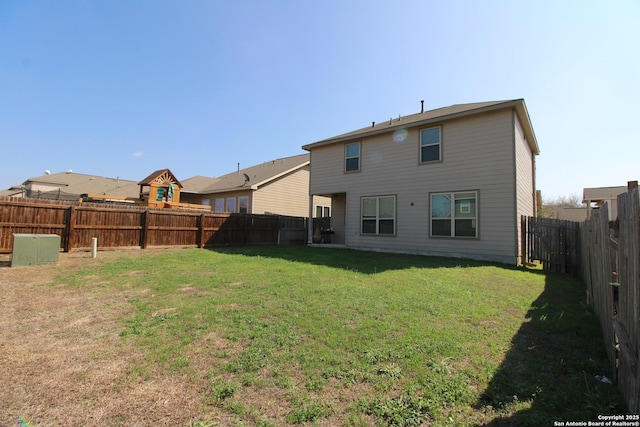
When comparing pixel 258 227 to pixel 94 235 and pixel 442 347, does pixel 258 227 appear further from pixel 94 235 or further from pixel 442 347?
pixel 442 347

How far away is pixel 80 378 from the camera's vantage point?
2.75 metres

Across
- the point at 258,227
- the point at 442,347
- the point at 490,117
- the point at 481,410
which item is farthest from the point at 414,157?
the point at 481,410

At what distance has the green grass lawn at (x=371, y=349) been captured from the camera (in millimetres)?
A: 2299

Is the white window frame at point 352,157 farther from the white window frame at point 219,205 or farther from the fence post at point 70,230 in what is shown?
the white window frame at point 219,205

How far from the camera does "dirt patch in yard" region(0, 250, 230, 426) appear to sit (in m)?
2.26

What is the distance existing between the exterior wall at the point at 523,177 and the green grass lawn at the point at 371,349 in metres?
→ 4.61

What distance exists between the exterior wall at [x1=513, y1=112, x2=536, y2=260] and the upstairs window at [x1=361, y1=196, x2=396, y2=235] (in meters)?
4.55

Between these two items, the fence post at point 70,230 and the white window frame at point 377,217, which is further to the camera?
the white window frame at point 377,217

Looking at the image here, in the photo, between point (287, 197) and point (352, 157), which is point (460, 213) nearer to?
point (352, 157)

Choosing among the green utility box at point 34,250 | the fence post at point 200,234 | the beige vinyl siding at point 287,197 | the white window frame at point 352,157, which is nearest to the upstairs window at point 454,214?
the white window frame at point 352,157

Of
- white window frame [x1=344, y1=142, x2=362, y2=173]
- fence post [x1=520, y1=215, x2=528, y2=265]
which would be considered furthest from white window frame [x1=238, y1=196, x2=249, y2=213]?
fence post [x1=520, y1=215, x2=528, y2=265]

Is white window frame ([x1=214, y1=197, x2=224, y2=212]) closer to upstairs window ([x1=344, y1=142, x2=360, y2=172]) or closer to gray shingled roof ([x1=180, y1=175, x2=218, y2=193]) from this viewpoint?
gray shingled roof ([x1=180, y1=175, x2=218, y2=193])

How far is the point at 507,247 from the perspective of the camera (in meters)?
9.90

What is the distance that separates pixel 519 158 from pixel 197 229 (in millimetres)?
14115
